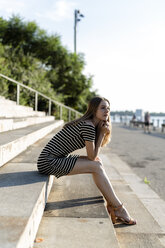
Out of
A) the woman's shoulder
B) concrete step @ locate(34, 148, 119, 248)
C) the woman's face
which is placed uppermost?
the woman's face

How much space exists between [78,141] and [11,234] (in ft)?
4.97

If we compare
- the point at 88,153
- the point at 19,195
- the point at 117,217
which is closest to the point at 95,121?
the point at 88,153

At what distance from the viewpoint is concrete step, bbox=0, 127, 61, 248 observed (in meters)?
1.55

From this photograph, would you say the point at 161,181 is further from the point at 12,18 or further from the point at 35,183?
the point at 12,18

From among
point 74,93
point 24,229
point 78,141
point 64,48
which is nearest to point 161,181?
point 78,141

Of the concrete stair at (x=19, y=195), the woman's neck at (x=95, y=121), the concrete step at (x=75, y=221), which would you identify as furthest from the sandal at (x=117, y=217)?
the woman's neck at (x=95, y=121)

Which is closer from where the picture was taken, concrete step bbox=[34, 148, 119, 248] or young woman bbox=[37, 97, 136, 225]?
concrete step bbox=[34, 148, 119, 248]

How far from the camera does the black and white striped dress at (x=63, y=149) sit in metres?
2.78

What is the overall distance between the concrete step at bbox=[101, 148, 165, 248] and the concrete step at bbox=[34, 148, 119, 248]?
1.05 feet

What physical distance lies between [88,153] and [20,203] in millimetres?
1037

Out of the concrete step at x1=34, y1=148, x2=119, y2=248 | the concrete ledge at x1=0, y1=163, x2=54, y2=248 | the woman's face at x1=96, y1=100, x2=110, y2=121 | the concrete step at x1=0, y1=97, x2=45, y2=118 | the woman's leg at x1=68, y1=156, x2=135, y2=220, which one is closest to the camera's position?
the concrete ledge at x1=0, y1=163, x2=54, y2=248

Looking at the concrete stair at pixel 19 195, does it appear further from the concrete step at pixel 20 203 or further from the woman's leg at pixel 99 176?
the woman's leg at pixel 99 176

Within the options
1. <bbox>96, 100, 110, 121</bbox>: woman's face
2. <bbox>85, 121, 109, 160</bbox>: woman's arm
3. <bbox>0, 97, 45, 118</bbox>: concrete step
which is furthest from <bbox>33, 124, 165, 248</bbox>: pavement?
<bbox>0, 97, 45, 118</bbox>: concrete step

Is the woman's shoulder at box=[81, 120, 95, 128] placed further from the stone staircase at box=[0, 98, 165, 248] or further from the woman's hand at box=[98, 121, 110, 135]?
the stone staircase at box=[0, 98, 165, 248]
